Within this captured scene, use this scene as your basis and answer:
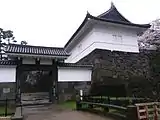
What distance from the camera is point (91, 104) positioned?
9.46 metres

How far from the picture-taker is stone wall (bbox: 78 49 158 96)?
41.0 feet

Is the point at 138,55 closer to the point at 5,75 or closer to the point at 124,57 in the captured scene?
the point at 124,57

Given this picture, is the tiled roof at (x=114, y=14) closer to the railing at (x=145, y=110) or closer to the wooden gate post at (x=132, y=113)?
the railing at (x=145, y=110)

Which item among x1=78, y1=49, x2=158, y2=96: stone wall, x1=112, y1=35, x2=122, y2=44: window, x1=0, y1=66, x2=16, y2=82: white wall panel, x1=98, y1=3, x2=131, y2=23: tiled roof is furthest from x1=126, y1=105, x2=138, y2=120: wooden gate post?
x1=98, y1=3, x2=131, y2=23: tiled roof

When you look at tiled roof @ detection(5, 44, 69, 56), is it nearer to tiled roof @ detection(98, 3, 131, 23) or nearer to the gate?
the gate

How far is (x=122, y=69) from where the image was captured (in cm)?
1501

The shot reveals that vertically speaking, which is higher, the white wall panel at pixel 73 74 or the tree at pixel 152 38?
the tree at pixel 152 38

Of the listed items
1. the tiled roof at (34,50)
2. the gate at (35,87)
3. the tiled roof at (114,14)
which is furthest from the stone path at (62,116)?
the tiled roof at (114,14)

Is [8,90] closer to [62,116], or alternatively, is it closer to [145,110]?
[62,116]

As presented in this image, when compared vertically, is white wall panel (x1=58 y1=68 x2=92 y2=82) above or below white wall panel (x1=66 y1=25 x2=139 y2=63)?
below

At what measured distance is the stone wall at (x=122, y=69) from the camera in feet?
41.0

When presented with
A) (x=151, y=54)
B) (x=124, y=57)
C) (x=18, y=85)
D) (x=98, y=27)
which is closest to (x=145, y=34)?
(x=151, y=54)

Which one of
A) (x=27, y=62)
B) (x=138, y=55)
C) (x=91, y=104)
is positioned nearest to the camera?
(x=91, y=104)

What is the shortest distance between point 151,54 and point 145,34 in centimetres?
304
